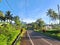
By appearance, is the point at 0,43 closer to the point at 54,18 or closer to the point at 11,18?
the point at 11,18

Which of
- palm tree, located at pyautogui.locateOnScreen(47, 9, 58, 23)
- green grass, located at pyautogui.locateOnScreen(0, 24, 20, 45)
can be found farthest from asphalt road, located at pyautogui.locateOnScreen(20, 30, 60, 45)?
palm tree, located at pyautogui.locateOnScreen(47, 9, 58, 23)

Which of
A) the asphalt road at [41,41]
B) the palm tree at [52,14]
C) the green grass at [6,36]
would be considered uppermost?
the palm tree at [52,14]

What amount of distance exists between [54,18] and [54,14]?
2.86 meters

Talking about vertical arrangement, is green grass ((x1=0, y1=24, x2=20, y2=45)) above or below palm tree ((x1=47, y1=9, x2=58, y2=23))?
below

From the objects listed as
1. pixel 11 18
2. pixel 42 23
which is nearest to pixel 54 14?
pixel 42 23

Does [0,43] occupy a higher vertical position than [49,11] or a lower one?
lower

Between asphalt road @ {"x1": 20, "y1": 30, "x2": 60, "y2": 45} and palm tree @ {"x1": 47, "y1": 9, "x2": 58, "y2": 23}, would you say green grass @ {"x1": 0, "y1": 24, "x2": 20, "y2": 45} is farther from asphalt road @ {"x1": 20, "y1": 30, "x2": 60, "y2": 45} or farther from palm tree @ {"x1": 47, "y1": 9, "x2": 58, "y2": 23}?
palm tree @ {"x1": 47, "y1": 9, "x2": 58, "y2": 23}

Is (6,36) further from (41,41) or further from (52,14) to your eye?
(52,14)

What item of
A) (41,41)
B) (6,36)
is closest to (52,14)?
(41,41)

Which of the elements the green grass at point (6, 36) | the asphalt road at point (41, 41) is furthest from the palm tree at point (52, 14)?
the green grass at point (6, 36)

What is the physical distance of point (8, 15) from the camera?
108m

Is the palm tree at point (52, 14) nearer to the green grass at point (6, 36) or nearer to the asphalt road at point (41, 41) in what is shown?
the asphalt road at point (41, 41)

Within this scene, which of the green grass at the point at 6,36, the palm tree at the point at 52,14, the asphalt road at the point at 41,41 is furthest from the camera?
the palm tree at the point at 52,14

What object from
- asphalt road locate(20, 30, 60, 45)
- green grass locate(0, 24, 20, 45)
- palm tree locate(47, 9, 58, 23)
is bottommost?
asphalt road locate(20, 30, 60, 45)
